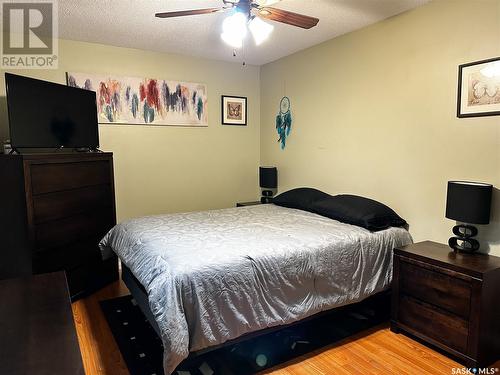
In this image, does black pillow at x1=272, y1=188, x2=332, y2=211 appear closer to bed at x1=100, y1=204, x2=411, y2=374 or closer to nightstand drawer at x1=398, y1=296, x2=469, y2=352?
bed at x1=100, y1=204, x2=411, y2=374

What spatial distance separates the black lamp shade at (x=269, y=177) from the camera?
4457mm

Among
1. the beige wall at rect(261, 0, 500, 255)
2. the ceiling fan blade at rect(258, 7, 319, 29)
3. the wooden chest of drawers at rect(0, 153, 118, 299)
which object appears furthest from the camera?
the wooden chest of drawers at rect(0, 153, 118, 299)

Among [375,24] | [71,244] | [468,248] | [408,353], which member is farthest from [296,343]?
[375,24]

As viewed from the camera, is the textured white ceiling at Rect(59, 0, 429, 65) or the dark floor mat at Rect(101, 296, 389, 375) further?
the textured white ceiling at Rect(59, 0, 429, 65)

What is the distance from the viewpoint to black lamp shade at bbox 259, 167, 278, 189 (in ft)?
14.6

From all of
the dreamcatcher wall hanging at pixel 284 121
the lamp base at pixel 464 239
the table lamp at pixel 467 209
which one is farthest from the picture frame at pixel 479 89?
the dreamcatcher wall hanging at pixel 284 121

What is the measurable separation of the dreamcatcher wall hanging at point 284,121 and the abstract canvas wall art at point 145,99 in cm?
93

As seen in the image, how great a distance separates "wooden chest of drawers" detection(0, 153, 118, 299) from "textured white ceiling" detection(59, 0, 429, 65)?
1.16 m

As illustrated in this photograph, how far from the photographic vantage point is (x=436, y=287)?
2.29 meters

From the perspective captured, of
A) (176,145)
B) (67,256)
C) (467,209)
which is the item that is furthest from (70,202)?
(467,209)

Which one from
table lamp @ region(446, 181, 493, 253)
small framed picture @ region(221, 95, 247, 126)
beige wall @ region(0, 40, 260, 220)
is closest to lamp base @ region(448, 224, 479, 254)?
table lamp @ region(446, 181, 493, 253)

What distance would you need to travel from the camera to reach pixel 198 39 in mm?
3525

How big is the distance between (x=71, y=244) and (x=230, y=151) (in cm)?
228

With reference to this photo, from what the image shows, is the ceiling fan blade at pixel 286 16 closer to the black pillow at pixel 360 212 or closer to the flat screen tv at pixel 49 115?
the black pillow at pixel 360 212
